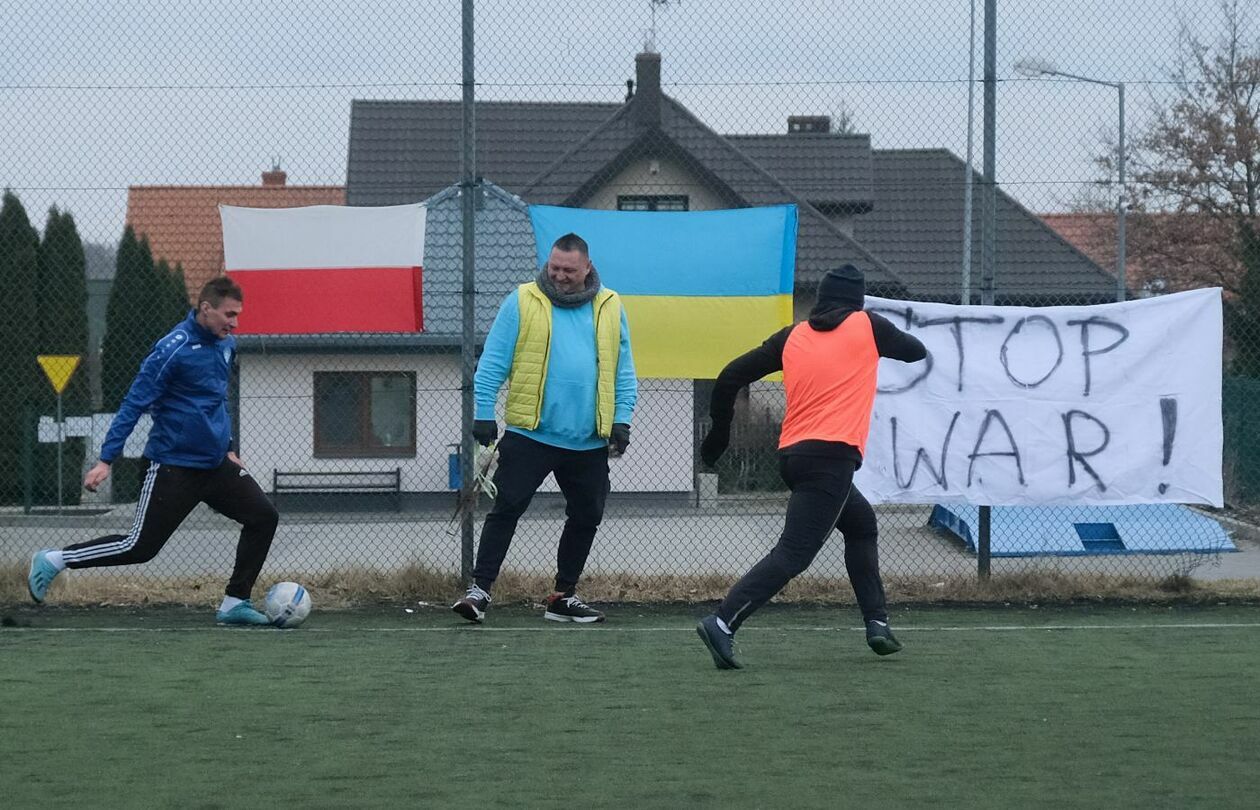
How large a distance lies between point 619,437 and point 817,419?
1.47 meters

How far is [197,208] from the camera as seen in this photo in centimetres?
1045

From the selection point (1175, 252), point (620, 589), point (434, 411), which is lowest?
point (620, 589)

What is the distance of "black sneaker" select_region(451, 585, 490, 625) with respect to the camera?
325 inches

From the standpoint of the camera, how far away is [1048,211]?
10.5 meters

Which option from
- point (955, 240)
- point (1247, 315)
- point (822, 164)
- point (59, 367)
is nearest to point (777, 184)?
point (822, 164)

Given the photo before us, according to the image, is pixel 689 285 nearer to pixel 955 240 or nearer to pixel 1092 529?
pixel 955 240

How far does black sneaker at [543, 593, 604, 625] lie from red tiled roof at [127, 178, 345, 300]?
2.89 metres

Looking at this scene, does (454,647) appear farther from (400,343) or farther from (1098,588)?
(400,343)

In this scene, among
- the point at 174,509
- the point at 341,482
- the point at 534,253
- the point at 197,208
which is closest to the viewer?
the point at 174,509

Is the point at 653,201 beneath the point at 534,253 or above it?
above

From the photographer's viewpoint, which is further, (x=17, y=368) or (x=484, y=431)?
(x=17, y=368)

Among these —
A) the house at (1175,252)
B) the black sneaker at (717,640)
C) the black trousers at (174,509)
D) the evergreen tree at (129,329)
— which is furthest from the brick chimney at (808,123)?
the house at (1175,252)

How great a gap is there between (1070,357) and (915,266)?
3078 millimetres

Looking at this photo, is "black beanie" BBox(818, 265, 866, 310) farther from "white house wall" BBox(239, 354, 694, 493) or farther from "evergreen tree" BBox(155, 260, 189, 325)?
"evergreen tree" BBox(155, 260, 189, 325)
